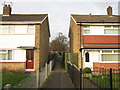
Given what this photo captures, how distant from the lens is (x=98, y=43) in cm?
1855

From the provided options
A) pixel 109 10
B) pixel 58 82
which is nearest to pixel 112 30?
pixel 109 10

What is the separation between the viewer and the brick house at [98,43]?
18.3 m

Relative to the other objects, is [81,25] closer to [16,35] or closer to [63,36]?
[16,35]

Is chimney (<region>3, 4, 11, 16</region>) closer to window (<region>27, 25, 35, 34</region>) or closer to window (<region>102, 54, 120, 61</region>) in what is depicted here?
window (<region>27, 25, 35, 34</region>)

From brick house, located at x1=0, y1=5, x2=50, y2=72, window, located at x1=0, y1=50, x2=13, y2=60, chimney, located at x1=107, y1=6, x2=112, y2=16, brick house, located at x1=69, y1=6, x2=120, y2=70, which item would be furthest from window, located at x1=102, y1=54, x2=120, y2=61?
window, located at x1=0, y1=50, x2=13, y2=60

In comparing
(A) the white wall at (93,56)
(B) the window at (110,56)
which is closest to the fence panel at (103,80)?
(A) the white wall at (93,56)

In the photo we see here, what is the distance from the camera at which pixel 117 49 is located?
1841 cm

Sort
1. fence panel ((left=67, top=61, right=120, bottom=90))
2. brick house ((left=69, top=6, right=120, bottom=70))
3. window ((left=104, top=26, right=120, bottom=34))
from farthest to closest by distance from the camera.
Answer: window ((left=104, top=26, right=120, bottom=34)) → brick house ((left=69, top=6, right=120, bottom=70)) → fence panel ((left=67, top=61, right=120, bottom=90))

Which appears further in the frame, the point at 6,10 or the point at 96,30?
the point at 6,10

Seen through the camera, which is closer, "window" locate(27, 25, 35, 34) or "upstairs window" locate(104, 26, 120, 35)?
"window" locate(27, 25, 35, 34)

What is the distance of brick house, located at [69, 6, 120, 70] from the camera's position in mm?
18312

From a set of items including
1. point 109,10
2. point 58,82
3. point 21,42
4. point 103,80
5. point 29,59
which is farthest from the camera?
point 109,10

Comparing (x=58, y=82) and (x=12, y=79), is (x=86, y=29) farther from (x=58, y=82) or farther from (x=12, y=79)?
(x=12, y=79)

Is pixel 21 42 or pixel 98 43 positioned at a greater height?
pixel 21 42
